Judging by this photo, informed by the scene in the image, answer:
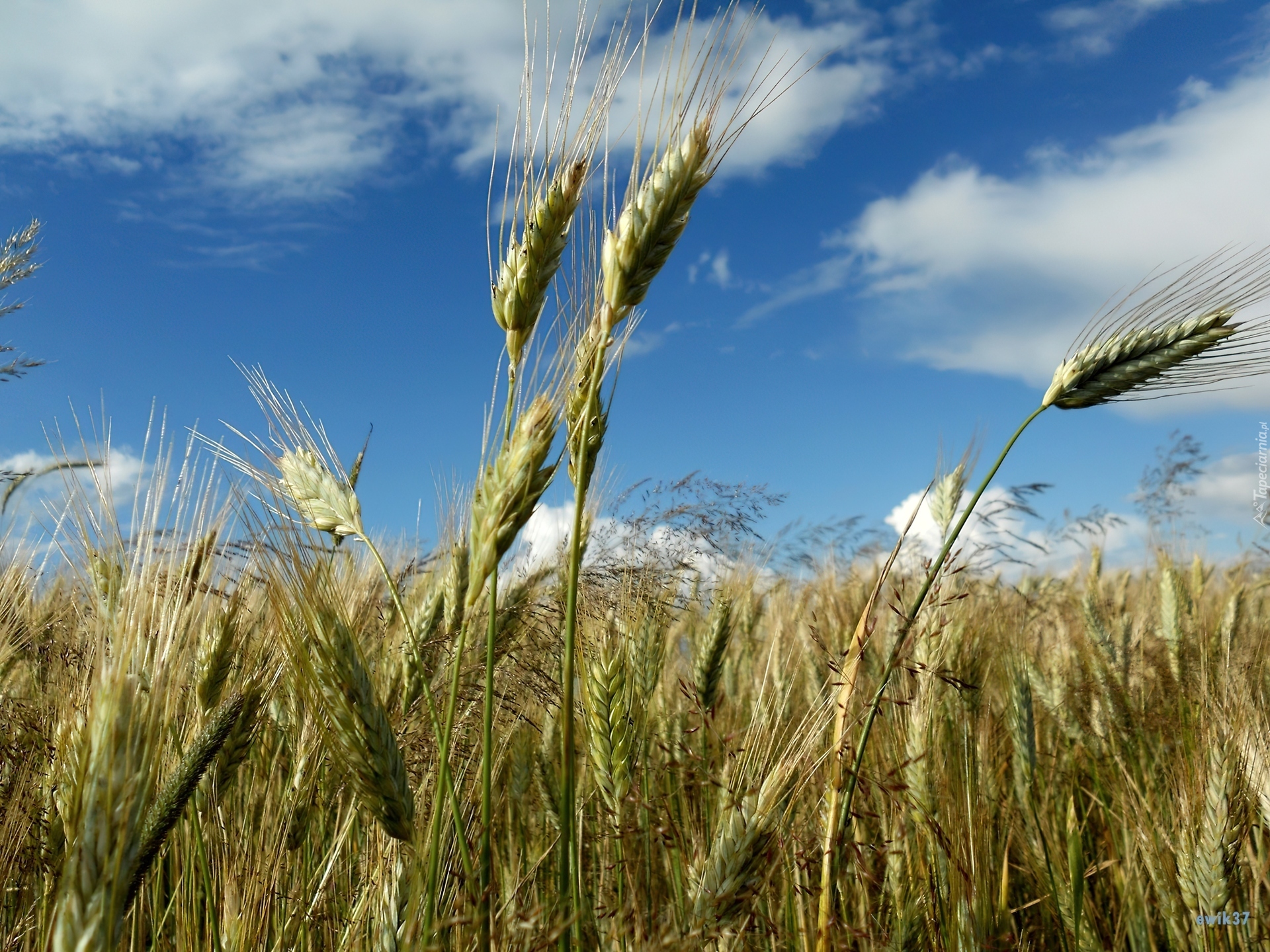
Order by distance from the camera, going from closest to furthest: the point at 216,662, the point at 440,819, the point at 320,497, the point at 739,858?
the point at 440,819
the point at 739,858
the point at 320,497
the point at 216,662

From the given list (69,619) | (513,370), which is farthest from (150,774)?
(69,619)

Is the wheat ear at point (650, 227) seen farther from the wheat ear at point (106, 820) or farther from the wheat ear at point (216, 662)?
the wheat ear at point (216, 662)

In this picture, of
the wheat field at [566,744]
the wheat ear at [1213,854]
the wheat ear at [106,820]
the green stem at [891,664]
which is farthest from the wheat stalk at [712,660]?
the wheat ear at [106,820]

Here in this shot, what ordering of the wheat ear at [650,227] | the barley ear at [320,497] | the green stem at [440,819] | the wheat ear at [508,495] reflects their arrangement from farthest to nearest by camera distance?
the barley ear at [320,497] < the wheat ear at [650,227] < the wheat ear at [508,495] < the green stem at [440,819]

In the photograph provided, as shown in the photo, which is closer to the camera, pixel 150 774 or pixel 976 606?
pixel 150 774

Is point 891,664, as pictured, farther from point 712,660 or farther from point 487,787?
point 712,660

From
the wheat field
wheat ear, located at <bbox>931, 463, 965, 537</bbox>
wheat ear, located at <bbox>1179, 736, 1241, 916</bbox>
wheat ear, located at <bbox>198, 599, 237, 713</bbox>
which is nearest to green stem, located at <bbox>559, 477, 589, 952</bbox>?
the wheat field

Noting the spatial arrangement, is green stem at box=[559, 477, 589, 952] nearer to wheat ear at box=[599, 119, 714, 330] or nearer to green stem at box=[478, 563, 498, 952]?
green stem at box=[478, 563, 498, 952]

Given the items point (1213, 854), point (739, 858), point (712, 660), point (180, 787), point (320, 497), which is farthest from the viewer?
point (712, 660)

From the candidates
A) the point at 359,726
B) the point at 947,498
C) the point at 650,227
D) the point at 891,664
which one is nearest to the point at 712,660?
the point at 947,498

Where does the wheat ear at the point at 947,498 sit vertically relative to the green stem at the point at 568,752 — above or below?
above

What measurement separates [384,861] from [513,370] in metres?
0.94

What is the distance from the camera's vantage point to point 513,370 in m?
1.28

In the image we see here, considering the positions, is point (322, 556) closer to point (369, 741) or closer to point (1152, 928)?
point (369, 741)
